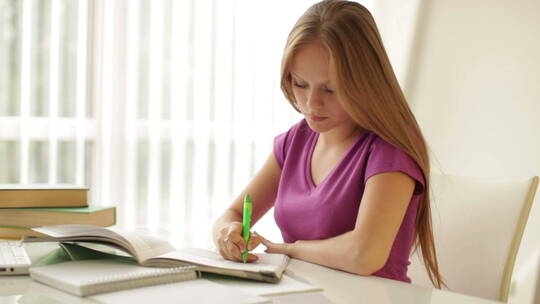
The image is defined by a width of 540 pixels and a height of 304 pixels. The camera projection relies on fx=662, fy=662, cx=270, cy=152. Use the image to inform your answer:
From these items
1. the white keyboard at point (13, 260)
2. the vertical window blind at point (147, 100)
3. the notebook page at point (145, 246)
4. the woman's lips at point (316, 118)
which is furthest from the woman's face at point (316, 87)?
the vertical window blind at point (147, 100)

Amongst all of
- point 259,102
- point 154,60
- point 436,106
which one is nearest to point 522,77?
point 436,106

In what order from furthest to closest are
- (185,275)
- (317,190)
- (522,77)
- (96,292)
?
1. (522,77)
2. (317,190)
3. (185,275)
4. (96,292)

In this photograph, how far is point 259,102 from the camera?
136 inches

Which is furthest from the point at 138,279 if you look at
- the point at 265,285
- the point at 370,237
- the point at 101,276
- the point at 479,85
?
the point at 479,85

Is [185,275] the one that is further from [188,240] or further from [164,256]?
[188,240]

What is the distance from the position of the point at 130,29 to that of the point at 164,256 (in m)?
2.18

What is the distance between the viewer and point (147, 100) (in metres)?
3.22

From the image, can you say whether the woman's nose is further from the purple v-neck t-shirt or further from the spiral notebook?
the spiral notebook

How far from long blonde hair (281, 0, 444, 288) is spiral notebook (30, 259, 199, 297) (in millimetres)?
551

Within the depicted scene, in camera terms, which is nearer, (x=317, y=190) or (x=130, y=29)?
(x=317, y=190)

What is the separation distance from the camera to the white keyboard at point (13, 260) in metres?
1.14

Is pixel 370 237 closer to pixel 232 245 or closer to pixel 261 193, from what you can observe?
pixel 232 245

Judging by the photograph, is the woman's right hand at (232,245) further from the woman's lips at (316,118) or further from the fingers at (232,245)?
the woman's lips at (316,118)

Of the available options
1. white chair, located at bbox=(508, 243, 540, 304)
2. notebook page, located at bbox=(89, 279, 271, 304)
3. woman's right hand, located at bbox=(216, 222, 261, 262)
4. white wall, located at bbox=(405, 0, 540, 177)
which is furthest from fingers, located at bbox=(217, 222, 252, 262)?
white wall, located at bbox=(405, 0, 540, 177)
